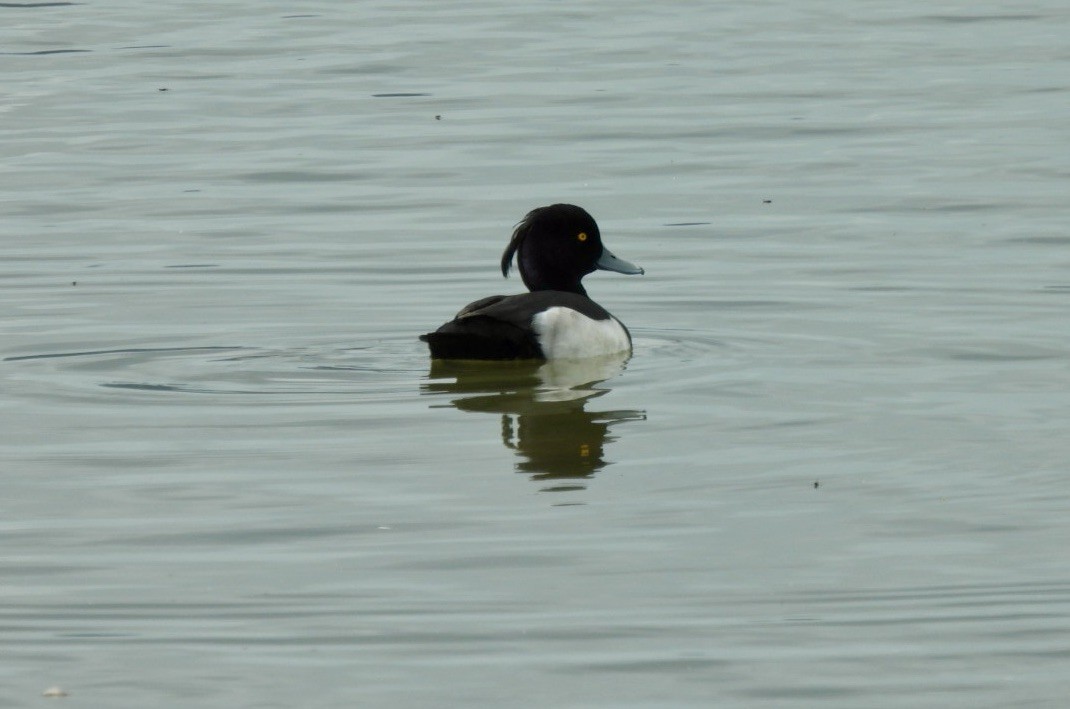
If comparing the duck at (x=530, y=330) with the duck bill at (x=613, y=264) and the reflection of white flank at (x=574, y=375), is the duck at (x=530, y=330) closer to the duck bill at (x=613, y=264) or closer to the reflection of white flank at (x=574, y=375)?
the reflection of white flank at (x=574, y=375)

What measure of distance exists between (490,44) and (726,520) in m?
19.2

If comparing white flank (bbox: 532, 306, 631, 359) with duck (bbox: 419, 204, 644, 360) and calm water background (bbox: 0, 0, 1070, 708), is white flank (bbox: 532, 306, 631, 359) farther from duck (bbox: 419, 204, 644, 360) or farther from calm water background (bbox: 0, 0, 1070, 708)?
calm water background (bbox: 0, 0, 1070, 708)

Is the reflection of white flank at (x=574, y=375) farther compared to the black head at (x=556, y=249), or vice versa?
the black head at (x=556, y=249)

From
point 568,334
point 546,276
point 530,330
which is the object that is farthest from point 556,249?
point 530,330

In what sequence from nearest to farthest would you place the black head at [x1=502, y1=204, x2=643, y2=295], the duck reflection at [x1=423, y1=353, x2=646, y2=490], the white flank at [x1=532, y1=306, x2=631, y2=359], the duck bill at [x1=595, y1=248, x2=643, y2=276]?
1. the duck reflection at [x1=423, y1=353, x2=646, y2=490]
2. the white flank at [x1=532, y1=306, x2=631, y2=359]
3. the black head at [x1=502, y1=204, x2=643, y2=295]
4. the duck bill at [x1=595, y1=248, x2=643, y2=276]

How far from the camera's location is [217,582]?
6.88m

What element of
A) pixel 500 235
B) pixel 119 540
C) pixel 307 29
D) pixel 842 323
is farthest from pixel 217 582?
pixel 307 29

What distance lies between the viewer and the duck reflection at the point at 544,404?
898 centimetres

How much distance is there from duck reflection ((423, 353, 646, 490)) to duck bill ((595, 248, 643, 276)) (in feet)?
4.35

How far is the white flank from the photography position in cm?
1118

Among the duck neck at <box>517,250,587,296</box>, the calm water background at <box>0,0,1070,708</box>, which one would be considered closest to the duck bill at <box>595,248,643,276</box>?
the duck neck at <box>517,250,587,296</box>

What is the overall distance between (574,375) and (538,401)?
68 centimetres

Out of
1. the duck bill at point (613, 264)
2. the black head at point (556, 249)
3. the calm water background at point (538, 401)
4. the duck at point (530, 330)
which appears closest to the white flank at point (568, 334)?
the duck at point (530, 330)

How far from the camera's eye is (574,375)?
36.4 feet
